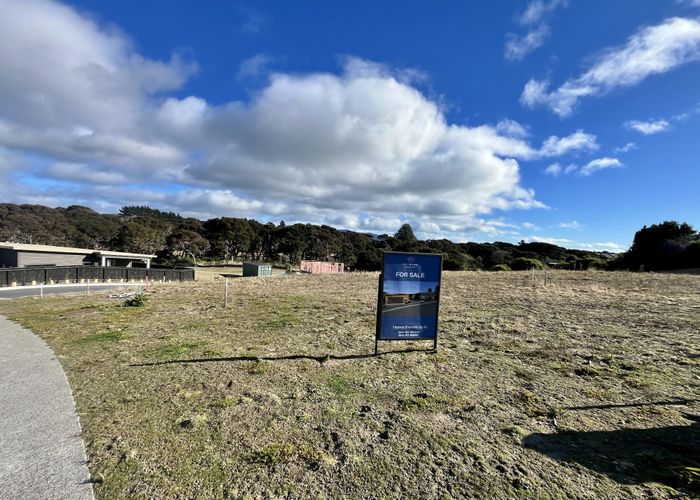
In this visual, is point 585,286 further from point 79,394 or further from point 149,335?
point 79,394

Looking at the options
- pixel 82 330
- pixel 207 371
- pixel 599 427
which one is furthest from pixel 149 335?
pixel 599 427

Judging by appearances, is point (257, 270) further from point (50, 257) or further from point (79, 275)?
point (50, 257)

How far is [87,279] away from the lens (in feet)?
102

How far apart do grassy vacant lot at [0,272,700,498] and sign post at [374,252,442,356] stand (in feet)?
1.72

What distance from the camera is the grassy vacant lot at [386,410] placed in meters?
3.14

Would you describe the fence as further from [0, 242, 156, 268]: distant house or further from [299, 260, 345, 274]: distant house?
[299, 260, 345, 274]: distant house

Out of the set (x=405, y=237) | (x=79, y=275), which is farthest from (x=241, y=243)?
(x=79, y=275)

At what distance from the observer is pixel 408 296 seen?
695 cm

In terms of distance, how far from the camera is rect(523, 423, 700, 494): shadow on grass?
10.6ft

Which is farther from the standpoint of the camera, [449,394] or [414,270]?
[414,270]

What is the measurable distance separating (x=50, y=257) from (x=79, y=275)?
12.9 metres

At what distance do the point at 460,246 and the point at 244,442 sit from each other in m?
99.3

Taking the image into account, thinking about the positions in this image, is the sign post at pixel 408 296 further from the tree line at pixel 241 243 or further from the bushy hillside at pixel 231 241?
the bushy hillside at pixel 231 241

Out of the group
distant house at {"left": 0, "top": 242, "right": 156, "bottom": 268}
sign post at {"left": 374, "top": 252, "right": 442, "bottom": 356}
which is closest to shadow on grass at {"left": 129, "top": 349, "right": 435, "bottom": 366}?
sign post at {"left": 374, "top": 252, "right": 442, "bottom": 356}
